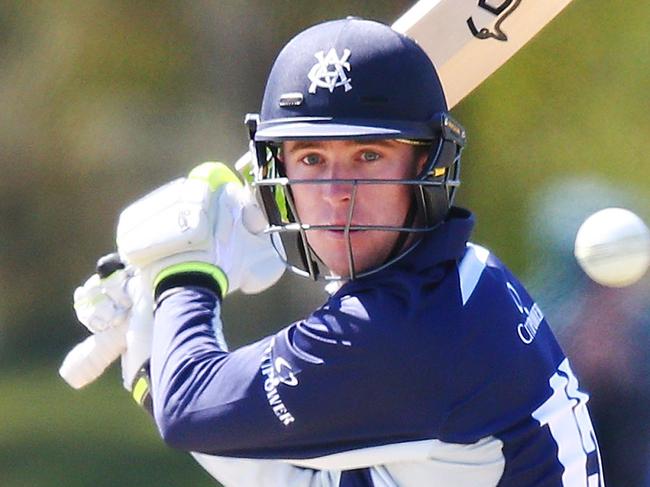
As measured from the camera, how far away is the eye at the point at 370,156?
5.39ft

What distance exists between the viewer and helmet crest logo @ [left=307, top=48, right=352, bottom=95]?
1.63 metres

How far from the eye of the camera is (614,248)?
3.14 m

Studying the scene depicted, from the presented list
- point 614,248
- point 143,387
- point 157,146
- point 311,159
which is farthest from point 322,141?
point 157,146

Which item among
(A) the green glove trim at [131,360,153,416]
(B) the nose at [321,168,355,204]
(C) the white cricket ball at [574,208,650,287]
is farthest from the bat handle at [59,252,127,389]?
(C) the white cricket ball at [574,208,650,287]

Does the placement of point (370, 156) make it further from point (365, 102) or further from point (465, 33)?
point (465, 33)

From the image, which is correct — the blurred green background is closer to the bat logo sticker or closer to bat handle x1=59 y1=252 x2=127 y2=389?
the bat logo sticker

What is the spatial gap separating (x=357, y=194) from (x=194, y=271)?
1.13ft

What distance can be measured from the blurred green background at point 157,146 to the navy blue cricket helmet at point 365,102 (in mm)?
2252

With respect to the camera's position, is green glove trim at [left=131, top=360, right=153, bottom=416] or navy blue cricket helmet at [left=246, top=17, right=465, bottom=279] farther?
green glove trim at [left=131, top=360, right=153, bottom=416]

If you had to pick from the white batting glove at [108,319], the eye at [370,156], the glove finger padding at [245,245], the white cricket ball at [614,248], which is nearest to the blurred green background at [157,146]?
the white cricket ball at [614,248]

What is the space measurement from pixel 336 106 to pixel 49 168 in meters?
3.19

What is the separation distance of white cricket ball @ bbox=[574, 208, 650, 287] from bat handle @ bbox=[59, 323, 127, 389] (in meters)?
1.49

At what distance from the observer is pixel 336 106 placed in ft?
5.32

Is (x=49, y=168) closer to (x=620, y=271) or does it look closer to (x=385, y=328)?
(x=620, y=271)
